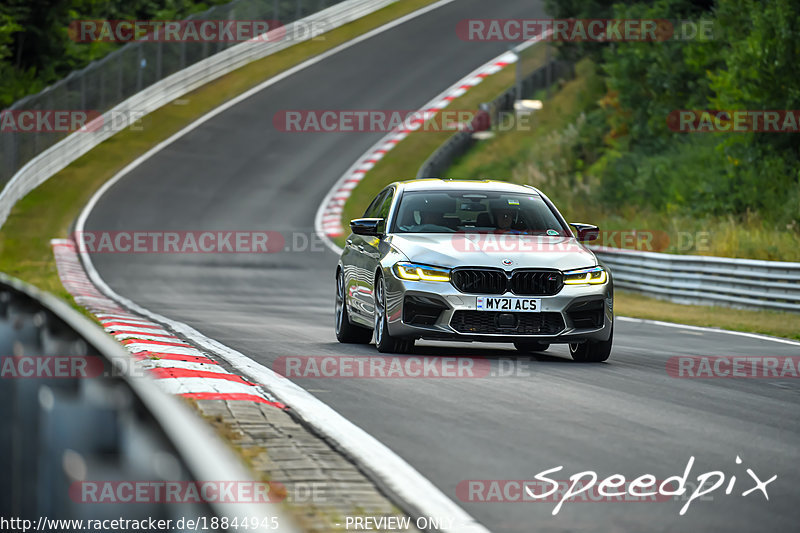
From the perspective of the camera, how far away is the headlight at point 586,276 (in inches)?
454

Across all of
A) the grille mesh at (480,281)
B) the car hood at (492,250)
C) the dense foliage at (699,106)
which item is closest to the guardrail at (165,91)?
the dense foliage at (699,106)

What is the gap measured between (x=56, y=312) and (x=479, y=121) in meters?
38.8

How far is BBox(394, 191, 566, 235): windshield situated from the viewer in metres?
12.6

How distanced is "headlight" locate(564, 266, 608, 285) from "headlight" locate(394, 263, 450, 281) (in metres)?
1.07

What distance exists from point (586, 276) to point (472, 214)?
1.61m

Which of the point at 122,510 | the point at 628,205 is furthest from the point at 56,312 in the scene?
the point at 628,205

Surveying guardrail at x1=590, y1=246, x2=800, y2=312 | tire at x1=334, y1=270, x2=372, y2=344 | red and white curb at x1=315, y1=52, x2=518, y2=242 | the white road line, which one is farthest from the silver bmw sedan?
red and white curb at x1=315, y1=52, x2=518, y2=242

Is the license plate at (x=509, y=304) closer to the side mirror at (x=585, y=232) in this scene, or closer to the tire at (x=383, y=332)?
the tire at (x=383, y=332)

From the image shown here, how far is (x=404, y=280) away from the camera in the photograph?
11508 mm

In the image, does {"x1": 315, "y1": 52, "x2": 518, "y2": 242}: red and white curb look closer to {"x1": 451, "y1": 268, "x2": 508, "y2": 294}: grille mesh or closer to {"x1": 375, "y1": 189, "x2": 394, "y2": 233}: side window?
{"x1": 375, "y1": 189, "x2": 394, "y2": 233}: side window

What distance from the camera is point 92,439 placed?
429cm

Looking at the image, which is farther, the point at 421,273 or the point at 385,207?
the point at 385,207

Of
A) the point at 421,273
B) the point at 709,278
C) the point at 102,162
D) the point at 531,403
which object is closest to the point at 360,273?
the point at 421,273

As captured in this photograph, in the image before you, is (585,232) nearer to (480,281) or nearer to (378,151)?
(480,281)
